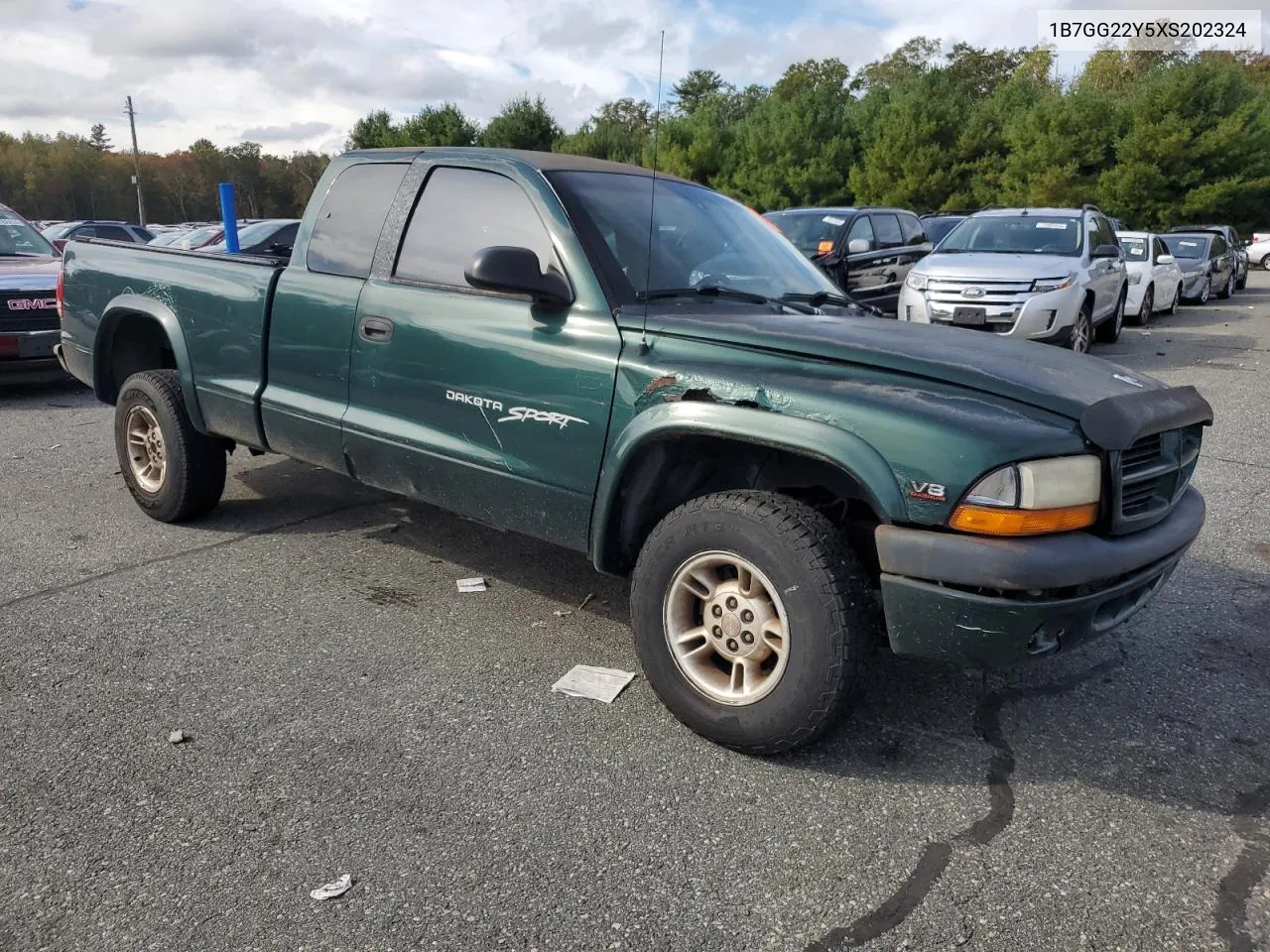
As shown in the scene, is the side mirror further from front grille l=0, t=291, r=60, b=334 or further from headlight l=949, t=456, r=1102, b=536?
front grille l=0, t=291, r=60, b=334

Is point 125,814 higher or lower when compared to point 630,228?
lower

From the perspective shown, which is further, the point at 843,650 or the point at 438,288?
the point at 438,288

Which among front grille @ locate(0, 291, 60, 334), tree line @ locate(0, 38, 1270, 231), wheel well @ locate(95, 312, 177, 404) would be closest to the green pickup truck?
wheel well @ locate(95, 312, 177, 404)

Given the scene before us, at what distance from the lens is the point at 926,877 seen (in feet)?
8.19

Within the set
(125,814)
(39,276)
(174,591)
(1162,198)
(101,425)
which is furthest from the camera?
(1162,198)

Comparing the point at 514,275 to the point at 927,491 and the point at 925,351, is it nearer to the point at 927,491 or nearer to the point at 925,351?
the point at 925,351

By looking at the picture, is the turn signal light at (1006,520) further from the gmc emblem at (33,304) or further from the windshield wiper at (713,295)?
the gmc emblem at (33,304)

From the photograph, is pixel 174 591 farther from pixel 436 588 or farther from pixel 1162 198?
pixel 1162 198

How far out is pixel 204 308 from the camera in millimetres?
4609

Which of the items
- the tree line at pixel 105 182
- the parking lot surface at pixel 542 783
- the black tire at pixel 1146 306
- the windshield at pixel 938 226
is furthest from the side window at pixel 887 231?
the tree line at pixel 105 182

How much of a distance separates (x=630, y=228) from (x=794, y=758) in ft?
6.40

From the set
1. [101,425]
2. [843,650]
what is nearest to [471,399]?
[843,650]

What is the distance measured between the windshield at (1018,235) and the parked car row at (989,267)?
1 centimetres

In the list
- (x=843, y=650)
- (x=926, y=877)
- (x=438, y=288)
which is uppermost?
(x=438, y=288)
